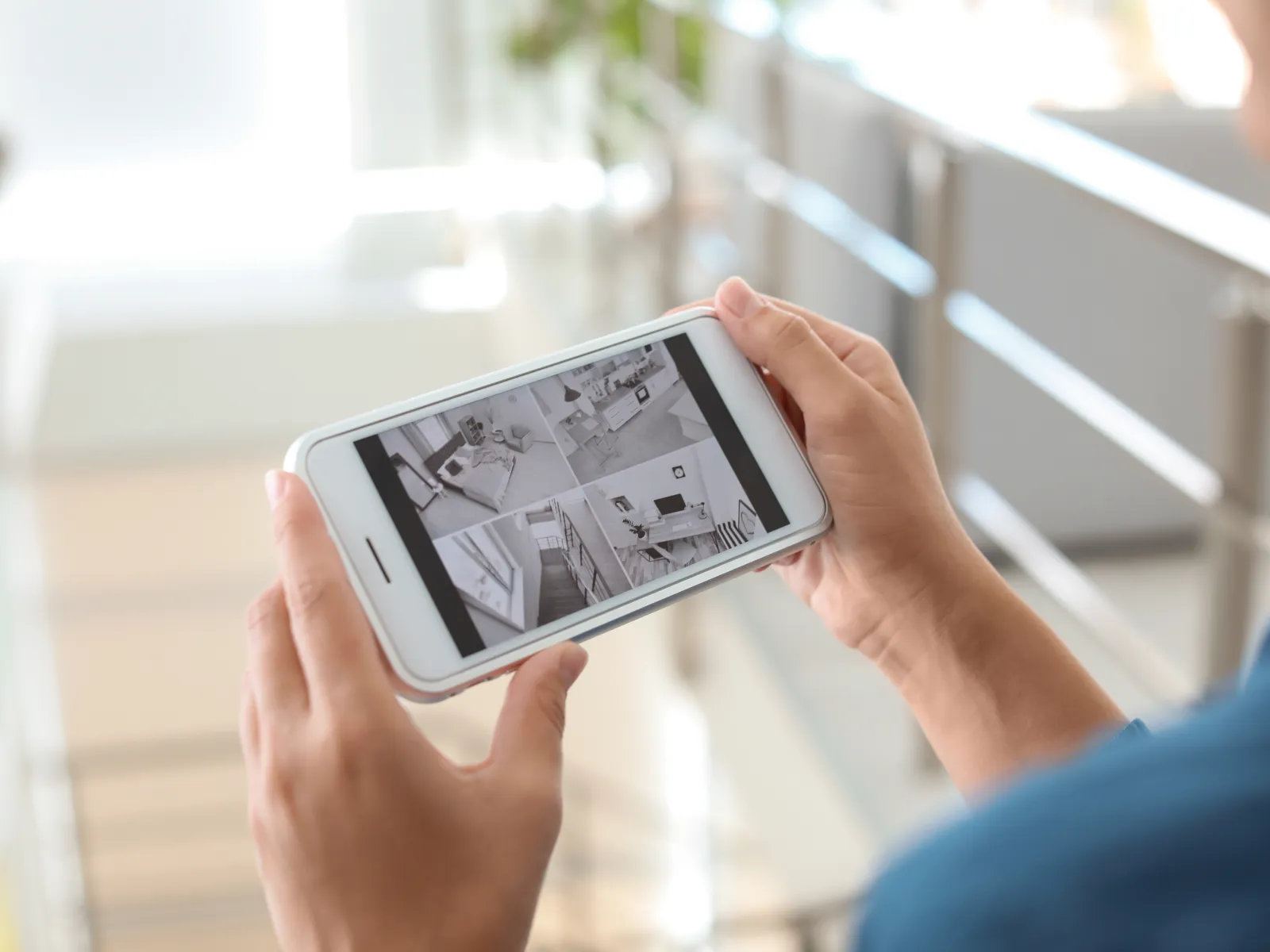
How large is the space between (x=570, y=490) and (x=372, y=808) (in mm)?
214

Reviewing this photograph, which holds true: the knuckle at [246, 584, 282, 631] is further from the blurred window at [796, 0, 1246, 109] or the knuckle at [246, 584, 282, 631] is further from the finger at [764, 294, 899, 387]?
the blurred window at [796, 0, 1246, 109]

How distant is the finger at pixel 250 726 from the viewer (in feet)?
1.32

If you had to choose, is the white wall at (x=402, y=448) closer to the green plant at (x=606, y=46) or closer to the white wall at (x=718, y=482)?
the white wall at (x=718, y=482)

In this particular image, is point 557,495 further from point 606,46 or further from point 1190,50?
point 1190,50

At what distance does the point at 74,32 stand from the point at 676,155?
241 centimetres

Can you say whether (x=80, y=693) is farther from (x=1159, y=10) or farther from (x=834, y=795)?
(x=1159, y=10)

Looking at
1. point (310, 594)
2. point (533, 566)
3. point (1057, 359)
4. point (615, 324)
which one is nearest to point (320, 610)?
point (310, 594)

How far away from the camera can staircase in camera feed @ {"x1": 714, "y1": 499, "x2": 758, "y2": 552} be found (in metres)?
0.56

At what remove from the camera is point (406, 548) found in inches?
20.3

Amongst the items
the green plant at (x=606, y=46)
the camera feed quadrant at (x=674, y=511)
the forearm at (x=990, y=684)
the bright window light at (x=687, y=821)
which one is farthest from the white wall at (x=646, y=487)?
the green plant at (x=606, y=46)

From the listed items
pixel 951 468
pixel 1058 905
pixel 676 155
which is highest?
pixel 1058 905

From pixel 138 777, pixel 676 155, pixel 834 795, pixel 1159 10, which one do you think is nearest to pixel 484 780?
pixel 834 795

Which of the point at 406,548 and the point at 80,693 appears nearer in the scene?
the point at 406,548

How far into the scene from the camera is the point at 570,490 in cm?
55
